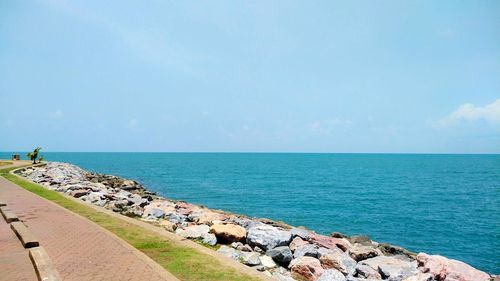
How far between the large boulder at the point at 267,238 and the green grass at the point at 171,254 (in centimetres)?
314

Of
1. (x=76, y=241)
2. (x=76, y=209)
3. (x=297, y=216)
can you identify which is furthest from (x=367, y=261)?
(x=297, y=216)

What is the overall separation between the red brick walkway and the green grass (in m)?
0.44

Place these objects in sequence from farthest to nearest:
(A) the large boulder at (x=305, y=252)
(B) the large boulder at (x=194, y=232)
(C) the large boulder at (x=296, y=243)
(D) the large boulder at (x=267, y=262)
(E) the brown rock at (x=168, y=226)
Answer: (E) the brown rock at (x=168, y=226) < (C) the large boulder at (x=296, y=243) < (B) the large boulder at (x=194, y=232) < (A) the large boulder at (x=305, y=252) < (D) the large boulder at (x=267, y=262)

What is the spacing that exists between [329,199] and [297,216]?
1190 cm

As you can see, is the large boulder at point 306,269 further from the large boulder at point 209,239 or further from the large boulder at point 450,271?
the large boulder at point 450,271

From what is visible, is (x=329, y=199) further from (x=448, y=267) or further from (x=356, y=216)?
(x=448, y=267)

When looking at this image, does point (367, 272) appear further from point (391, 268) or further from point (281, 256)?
point (281, 256)

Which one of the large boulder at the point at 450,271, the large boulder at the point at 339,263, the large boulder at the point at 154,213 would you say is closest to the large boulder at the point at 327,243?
the large boulder at the point at 339,263

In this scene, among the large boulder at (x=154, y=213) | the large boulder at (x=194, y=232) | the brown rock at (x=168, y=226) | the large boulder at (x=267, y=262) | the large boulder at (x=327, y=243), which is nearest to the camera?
the large boulder at (x=267, y=262)

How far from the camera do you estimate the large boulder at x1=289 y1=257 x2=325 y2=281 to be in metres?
10.3

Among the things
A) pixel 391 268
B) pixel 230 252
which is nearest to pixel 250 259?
pixel 230 252

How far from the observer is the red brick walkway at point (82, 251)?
7.79 meters

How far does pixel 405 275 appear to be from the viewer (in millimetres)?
10945

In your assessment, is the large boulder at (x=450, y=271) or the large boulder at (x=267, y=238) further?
the large boulder at (x=267, y=238)
